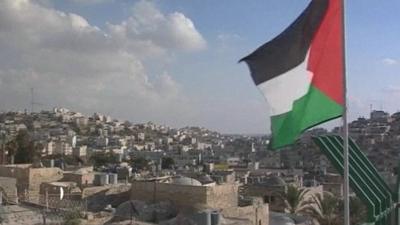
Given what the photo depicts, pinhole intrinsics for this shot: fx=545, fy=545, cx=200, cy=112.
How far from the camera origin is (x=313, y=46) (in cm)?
578

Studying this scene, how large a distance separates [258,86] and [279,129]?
50 centimetres

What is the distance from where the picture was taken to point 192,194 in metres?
21.4

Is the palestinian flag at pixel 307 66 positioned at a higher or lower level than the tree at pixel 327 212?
higher

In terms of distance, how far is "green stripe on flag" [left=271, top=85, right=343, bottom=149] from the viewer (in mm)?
5633

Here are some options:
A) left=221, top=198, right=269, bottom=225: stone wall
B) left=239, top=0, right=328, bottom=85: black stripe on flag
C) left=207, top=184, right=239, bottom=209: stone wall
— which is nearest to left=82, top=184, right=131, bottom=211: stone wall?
left=207, top=184, right=239, bottom=209: stone wall

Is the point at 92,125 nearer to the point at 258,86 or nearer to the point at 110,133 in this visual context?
the point at 110,133

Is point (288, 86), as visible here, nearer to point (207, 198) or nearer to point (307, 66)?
point (307, 66)

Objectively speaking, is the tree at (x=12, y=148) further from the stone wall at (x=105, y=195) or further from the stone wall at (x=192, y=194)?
the stone wall at (x=192, y=194)

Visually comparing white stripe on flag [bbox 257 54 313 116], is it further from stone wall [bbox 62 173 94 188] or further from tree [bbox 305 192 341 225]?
stone wall [bbox 62 173 94 188]

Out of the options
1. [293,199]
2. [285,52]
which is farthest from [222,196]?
[285,52]

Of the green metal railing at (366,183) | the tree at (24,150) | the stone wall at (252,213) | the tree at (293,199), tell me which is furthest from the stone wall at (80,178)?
the green metal railing at (366,183)

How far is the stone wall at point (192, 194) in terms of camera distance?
21.0 meters

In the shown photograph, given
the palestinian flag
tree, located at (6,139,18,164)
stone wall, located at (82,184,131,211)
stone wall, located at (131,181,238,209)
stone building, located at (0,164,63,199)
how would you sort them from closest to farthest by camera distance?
the palestinian flag, stone wall, located at (131,181,238,209), stone wall, located at (82,184,131,211), stone building, located at (0,164,63,199), tree, located at (6,139,18,164)

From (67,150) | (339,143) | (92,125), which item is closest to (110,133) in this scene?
(92,125)
